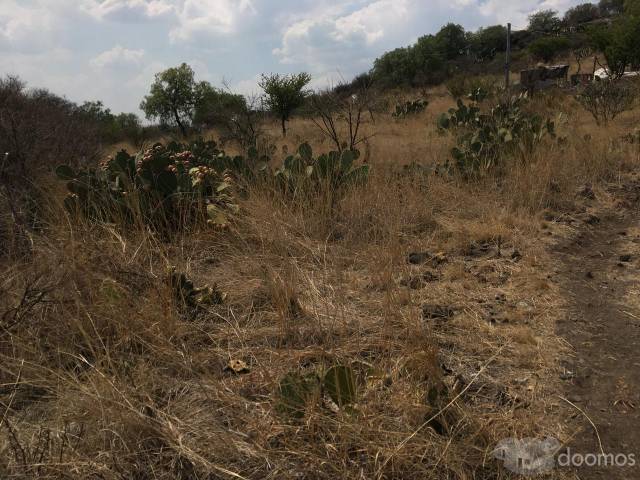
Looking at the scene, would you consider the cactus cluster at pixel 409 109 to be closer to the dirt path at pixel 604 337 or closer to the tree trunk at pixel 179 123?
the tree trunk at pixel 179 123

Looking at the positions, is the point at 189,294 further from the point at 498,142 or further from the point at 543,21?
the point at 543,21

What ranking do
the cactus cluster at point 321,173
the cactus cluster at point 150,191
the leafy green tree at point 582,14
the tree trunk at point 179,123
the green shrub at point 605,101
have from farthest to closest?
the leafy green tree at point 582,14 → the tree trunk at point 179,123 → the green shrub at point 605,101 → the cactus cluster at point 321,173 → the cactus cluster at point 150,191

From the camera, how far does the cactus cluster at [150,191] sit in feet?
12.4

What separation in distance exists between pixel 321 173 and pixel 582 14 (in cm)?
4642

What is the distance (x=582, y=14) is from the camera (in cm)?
4150

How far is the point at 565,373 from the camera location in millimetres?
2082

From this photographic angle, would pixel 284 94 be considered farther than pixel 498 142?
Yes

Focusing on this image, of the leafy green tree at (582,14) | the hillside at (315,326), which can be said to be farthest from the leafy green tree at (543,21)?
the hillside at (315,326)

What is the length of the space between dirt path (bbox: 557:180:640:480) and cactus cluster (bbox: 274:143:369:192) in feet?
6.25

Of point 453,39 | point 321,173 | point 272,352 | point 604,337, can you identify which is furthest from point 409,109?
point 453,39

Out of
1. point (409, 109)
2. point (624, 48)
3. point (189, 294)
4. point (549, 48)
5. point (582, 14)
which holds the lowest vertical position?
point (189, 294)

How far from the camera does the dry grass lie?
5.23 ft

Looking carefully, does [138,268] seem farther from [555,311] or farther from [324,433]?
[555,311]

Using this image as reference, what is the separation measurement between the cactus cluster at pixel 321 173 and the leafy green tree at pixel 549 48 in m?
27.0
